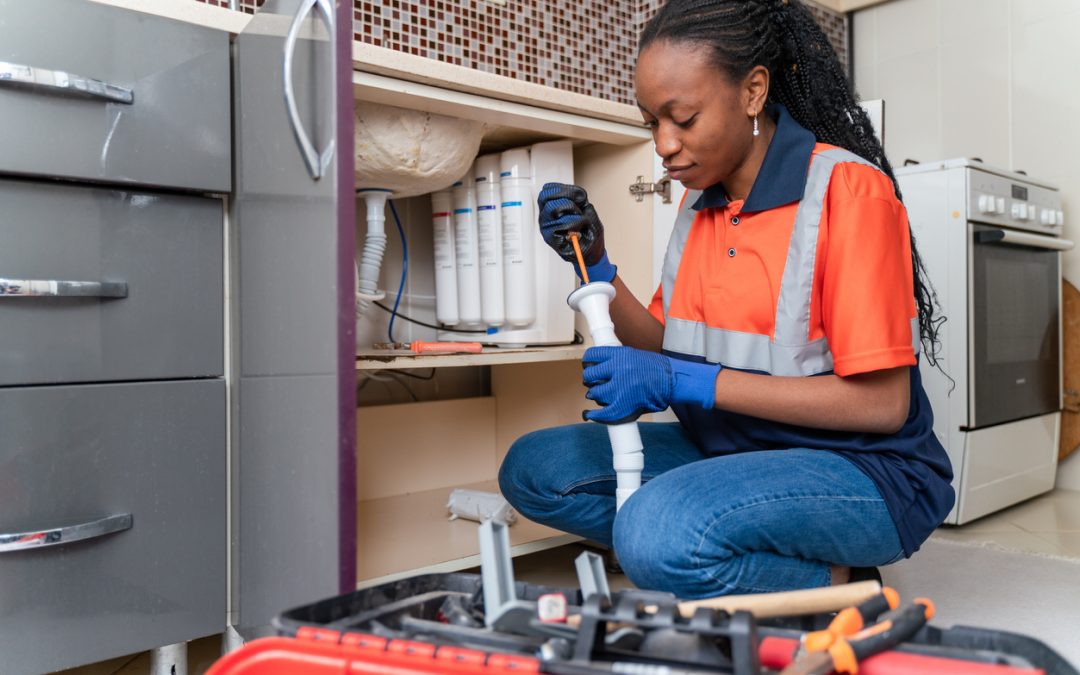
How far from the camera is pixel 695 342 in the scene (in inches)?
46.5

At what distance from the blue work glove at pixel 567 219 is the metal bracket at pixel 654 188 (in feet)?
0.97

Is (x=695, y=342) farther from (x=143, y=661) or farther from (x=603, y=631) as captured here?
(x=143, y=661)

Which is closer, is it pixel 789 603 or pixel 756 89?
pixel 789 603

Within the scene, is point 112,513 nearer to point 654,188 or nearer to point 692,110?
point 692,110

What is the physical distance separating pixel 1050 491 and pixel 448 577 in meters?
2.31

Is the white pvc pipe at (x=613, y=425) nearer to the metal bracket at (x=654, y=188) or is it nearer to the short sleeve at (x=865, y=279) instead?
the short sleeve at (x=865, y=279)

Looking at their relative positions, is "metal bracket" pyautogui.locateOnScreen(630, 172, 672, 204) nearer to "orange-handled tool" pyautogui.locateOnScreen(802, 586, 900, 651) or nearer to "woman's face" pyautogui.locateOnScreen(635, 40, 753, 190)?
"woman's face" pyautogui.locateOnScreen(635, 40, 753, 190)

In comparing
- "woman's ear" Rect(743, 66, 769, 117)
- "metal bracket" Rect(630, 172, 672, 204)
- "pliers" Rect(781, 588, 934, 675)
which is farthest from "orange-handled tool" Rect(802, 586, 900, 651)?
"metal bracket" Rect(630, 172, 672, 204)

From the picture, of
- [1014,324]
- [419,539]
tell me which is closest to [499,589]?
[419,539]

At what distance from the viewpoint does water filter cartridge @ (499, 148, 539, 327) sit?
1520 millimetres

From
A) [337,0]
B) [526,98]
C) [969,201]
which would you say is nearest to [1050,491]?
[969,201]

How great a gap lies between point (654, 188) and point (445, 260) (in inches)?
17.2

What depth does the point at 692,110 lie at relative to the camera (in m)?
1.07

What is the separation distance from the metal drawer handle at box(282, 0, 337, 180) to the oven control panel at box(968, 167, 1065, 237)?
1664mm
